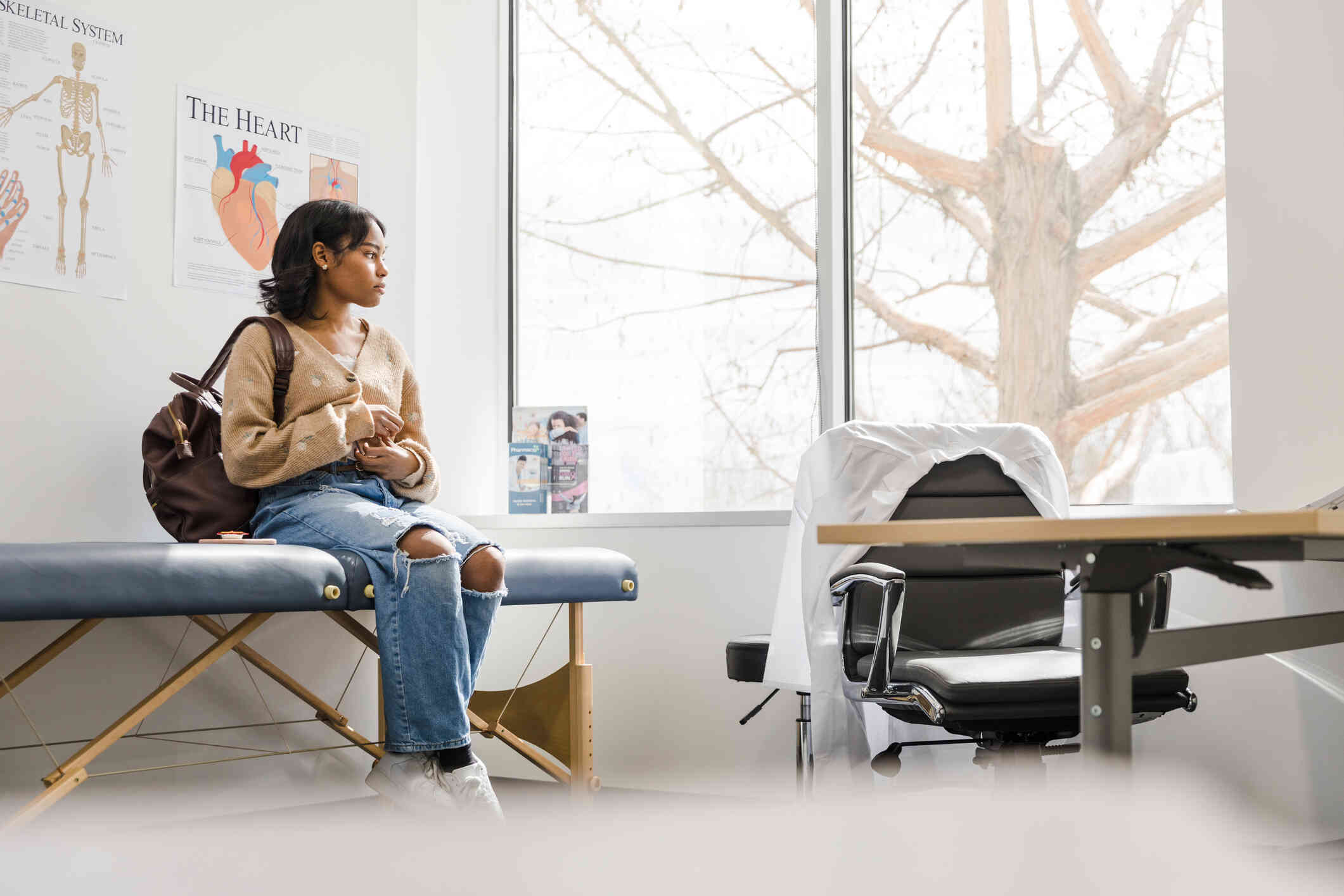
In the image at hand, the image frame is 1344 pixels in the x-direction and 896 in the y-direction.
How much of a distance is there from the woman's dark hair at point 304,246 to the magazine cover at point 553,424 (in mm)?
1069

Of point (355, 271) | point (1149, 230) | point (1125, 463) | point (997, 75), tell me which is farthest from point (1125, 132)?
point (355, 271)

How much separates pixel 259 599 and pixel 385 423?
559mm

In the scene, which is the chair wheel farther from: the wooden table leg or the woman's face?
the woman's face

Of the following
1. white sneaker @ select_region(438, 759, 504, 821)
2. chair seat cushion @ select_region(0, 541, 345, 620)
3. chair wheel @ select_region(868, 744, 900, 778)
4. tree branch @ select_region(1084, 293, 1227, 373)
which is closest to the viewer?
chair seat cushion @ select_region(0, 541, 345, 620)

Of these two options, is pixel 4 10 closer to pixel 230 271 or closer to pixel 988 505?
pixel 230 271

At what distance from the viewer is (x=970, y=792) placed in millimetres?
329

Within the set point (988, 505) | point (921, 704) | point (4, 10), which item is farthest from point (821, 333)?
point (4, 10)

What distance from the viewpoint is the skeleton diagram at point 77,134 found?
2.65 m

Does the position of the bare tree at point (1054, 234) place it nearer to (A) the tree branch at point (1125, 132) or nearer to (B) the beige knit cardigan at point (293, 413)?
(A) the tree branch at point (1125, 132)

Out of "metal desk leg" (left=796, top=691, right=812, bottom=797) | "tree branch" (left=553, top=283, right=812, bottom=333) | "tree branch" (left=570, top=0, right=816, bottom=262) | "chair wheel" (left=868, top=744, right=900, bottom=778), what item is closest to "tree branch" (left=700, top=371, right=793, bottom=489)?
"tree branch" (left=553, top=283, right=812, bottom=333)

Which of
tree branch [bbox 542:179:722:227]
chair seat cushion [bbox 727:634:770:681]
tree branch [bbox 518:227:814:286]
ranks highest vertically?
tree branch [bbox 542:179:722:227]

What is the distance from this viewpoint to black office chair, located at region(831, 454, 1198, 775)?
2.02 m

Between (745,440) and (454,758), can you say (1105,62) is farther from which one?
(454,758)

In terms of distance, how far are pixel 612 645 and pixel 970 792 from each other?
2973 millimetres
